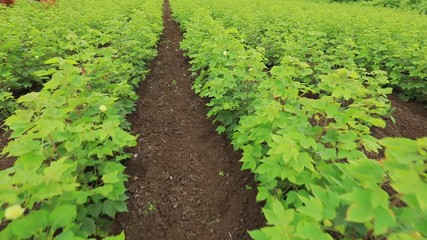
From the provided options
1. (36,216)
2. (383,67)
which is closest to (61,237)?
(36,216)

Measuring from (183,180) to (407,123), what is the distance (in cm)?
397

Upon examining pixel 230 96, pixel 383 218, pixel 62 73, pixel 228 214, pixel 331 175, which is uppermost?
pixel 383 218

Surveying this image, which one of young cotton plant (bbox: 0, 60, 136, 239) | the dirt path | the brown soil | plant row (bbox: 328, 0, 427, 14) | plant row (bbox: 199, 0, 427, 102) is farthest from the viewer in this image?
plant row (bbox: 328, 0, 427, 14)

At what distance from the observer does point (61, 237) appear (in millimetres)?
1364

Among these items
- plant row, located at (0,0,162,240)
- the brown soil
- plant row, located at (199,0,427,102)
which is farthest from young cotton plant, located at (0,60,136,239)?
the brown soil

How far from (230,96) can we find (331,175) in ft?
Result: 6.65

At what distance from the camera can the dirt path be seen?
2545mm

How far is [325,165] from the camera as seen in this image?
2055 millimetres

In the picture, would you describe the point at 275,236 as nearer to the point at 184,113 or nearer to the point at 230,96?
the point at 230,96

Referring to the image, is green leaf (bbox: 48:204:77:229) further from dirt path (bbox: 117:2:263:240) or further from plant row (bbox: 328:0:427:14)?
plant row (bbox: 328:0:427:14)

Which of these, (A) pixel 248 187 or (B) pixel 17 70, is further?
(B) pixel 17 70

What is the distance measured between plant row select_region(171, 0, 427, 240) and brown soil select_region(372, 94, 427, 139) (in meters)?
0.99

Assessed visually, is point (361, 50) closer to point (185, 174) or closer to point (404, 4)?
point (185, 174)

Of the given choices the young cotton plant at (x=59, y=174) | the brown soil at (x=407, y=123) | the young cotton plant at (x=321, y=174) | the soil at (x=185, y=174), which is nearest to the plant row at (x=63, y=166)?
the young cotton plant at (x=59, y=174)
